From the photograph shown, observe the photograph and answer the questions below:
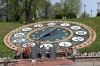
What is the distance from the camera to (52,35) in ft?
83.3

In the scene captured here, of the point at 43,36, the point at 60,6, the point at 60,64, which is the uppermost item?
the point at 60,6

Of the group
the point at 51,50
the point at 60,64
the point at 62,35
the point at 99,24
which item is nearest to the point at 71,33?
the point at 62,35

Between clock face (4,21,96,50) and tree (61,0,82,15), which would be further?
tree (61,0,82,15)

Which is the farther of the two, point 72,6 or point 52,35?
point 72,6

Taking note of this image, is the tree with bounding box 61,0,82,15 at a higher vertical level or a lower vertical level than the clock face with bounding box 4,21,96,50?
higher

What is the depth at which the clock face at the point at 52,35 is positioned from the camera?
2359cm

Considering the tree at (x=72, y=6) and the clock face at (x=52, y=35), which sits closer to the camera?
the clock face at (x=52, y=35)

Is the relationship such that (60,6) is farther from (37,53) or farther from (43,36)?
(37,53)

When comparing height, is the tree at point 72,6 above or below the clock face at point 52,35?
above

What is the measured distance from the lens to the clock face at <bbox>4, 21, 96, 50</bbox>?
23.6 metres

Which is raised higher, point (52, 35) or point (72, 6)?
point (72, 6)

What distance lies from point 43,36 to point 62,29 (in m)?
2.68

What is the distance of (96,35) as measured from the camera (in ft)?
82.4

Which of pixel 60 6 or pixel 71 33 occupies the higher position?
pixel 60 6
